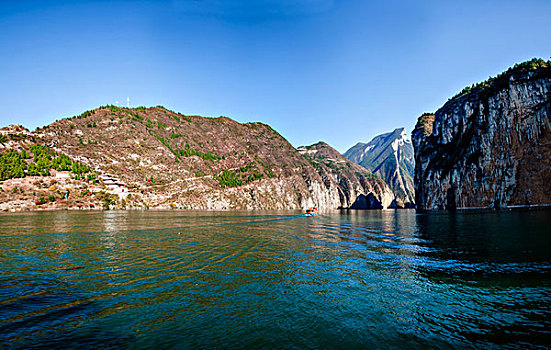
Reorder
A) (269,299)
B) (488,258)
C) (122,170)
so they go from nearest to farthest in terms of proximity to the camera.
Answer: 1. (269,299)
2. (488,258)
3. (122,170)

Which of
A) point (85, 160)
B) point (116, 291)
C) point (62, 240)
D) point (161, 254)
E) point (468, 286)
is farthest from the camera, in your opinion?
point (85, 160)

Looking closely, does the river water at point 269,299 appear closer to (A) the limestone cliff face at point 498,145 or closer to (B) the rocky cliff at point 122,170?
(B) the rocky cliff at point 122,170

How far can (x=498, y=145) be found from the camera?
4277 inches

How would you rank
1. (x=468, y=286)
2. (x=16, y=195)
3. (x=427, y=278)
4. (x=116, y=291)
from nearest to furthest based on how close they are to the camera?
(x=116, y=291) → (x=468, y=286) → (x=427, y=278) → (x=16, y=195)

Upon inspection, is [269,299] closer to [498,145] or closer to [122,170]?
[498,145]

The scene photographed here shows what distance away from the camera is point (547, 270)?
16906 millimetres

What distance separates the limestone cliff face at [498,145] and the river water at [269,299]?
349 feet

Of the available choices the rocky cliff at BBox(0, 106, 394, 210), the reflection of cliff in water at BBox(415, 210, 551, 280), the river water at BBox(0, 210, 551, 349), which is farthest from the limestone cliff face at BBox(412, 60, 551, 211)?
the rocky cliff at BBox(0, 106, 394, 210)

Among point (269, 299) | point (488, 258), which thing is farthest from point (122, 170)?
point (488, 258)

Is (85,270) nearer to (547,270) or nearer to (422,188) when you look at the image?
(547,270)

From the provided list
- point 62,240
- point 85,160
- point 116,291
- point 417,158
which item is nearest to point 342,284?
point 116,291

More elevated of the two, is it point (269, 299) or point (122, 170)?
point (122, 170)

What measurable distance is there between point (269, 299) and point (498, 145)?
5341 inches

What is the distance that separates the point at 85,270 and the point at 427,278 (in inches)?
844
